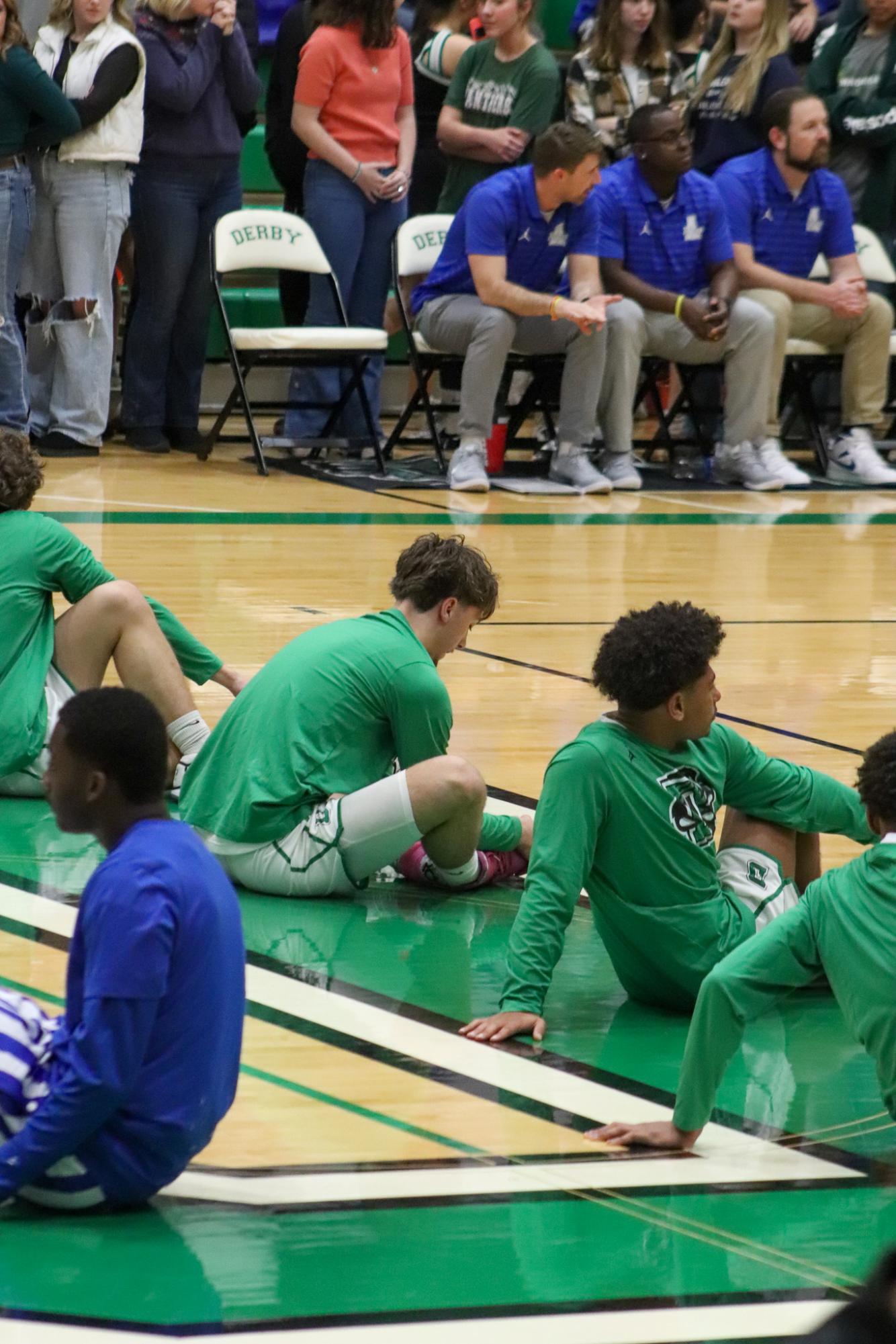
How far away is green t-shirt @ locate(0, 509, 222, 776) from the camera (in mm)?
4348

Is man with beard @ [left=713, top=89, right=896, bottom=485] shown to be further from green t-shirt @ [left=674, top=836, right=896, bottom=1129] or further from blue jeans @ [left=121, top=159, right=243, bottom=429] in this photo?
green t-shirt @ [left=674, top=836, right=896, bottom=1129]

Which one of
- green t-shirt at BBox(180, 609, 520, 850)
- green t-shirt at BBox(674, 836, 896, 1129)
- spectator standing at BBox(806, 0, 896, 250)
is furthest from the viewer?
spectator standing at BBox(806, 0, 896, 250)

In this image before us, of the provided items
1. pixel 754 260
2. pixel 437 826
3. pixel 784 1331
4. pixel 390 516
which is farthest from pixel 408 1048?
pixel 754 260

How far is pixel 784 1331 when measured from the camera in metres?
2.26

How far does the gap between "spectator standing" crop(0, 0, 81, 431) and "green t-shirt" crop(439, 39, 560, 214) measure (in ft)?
5.72

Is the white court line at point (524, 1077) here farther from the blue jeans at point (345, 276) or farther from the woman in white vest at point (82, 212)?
the blue jeans at point (345, 276)

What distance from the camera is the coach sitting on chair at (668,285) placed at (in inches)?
351

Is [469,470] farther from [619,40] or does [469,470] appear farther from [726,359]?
[619,40]

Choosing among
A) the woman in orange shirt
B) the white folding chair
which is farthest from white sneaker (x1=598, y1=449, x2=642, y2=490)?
the woman in orange shirt

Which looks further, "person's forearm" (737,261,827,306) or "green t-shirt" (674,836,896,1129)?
"person's forearm" (737,261,827,306)

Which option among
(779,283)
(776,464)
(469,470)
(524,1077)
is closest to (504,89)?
(779,283)

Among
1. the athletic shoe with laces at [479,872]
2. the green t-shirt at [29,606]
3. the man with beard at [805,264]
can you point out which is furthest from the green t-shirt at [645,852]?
the man with beard at [805,264]

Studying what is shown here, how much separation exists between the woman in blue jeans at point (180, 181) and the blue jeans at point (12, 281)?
555 millimetres

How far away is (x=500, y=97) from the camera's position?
9.28 meters
